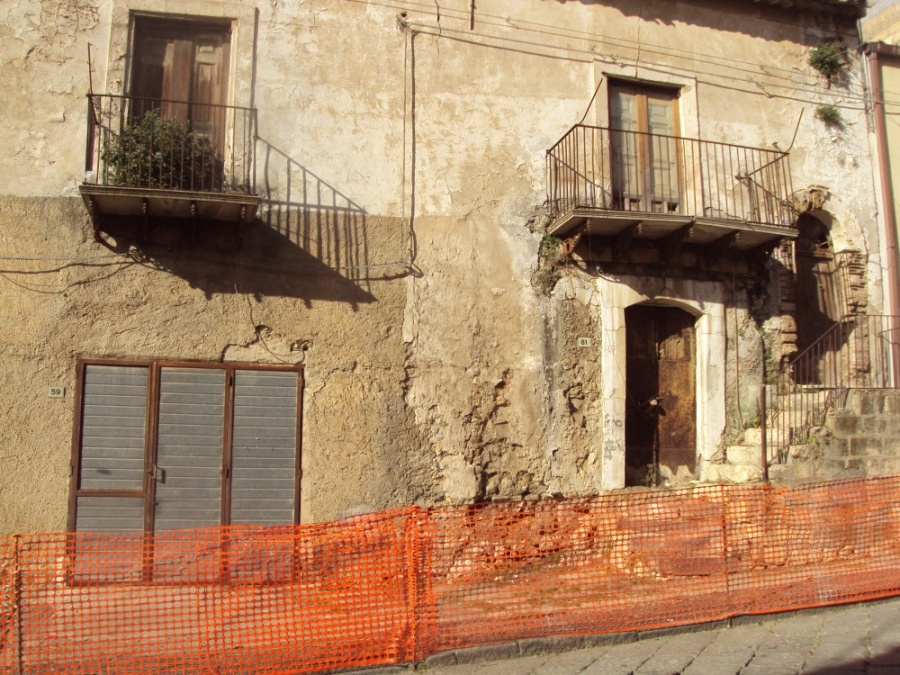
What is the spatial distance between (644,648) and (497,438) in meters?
3.17

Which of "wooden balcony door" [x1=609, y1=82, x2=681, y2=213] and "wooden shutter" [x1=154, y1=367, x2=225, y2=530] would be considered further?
"wooden balcony door" [x1=609, y1=82, x2=681, y2=213]

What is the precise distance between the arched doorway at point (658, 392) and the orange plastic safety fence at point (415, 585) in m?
1.58

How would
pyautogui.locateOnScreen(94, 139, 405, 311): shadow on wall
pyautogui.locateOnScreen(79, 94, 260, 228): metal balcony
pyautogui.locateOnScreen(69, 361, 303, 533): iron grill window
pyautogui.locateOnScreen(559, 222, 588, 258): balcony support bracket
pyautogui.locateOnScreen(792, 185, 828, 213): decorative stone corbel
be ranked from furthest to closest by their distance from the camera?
pyautogui.locateOnScreen(792, 185, 828, 213): decorative stone corbel, pyautogui.locateOnScreen(559, 222, 588, 258): balcony support bracket, pyautogui.locateOnScreen(94, 139, 405, 311): shadow on wall, pyautogui.locateOnScreen(69, 361, 303, 533): iron grill window, pyautogui.locateOnScreen(79, 94, 260, 228): metal balcony

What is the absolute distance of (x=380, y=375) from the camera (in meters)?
8.73

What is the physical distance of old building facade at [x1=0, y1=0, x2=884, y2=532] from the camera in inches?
319

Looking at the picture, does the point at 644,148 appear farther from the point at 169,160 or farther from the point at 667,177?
the point at 169,160

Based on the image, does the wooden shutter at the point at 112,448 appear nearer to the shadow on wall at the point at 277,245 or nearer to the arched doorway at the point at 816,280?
the shadow on wall at the point at 277,245

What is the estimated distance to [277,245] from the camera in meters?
8.65

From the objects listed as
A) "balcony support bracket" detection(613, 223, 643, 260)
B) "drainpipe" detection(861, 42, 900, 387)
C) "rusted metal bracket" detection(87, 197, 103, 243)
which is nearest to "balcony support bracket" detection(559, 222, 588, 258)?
"balcony support bracket" detection(613, 223, 643, 260)

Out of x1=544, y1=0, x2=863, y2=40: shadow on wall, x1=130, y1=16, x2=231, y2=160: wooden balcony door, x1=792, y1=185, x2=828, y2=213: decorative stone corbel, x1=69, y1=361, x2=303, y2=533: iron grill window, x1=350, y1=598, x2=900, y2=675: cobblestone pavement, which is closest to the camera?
x1=350, y1=598, x2=900, y2=675: cobblestone pavement

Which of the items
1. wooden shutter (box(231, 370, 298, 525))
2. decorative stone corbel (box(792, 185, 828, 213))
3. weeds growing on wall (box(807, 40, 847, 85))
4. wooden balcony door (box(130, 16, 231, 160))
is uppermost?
weeds growing on wall (box(807, 40, 847, 85))

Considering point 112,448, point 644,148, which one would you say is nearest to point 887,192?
point 644,148

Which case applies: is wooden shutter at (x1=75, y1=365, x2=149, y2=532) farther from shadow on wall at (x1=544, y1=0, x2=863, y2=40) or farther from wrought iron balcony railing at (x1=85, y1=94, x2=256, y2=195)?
shadow on wall at (x1=544, y1=0, x2=863, y2=40)

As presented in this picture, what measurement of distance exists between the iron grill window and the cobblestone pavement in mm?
3007
